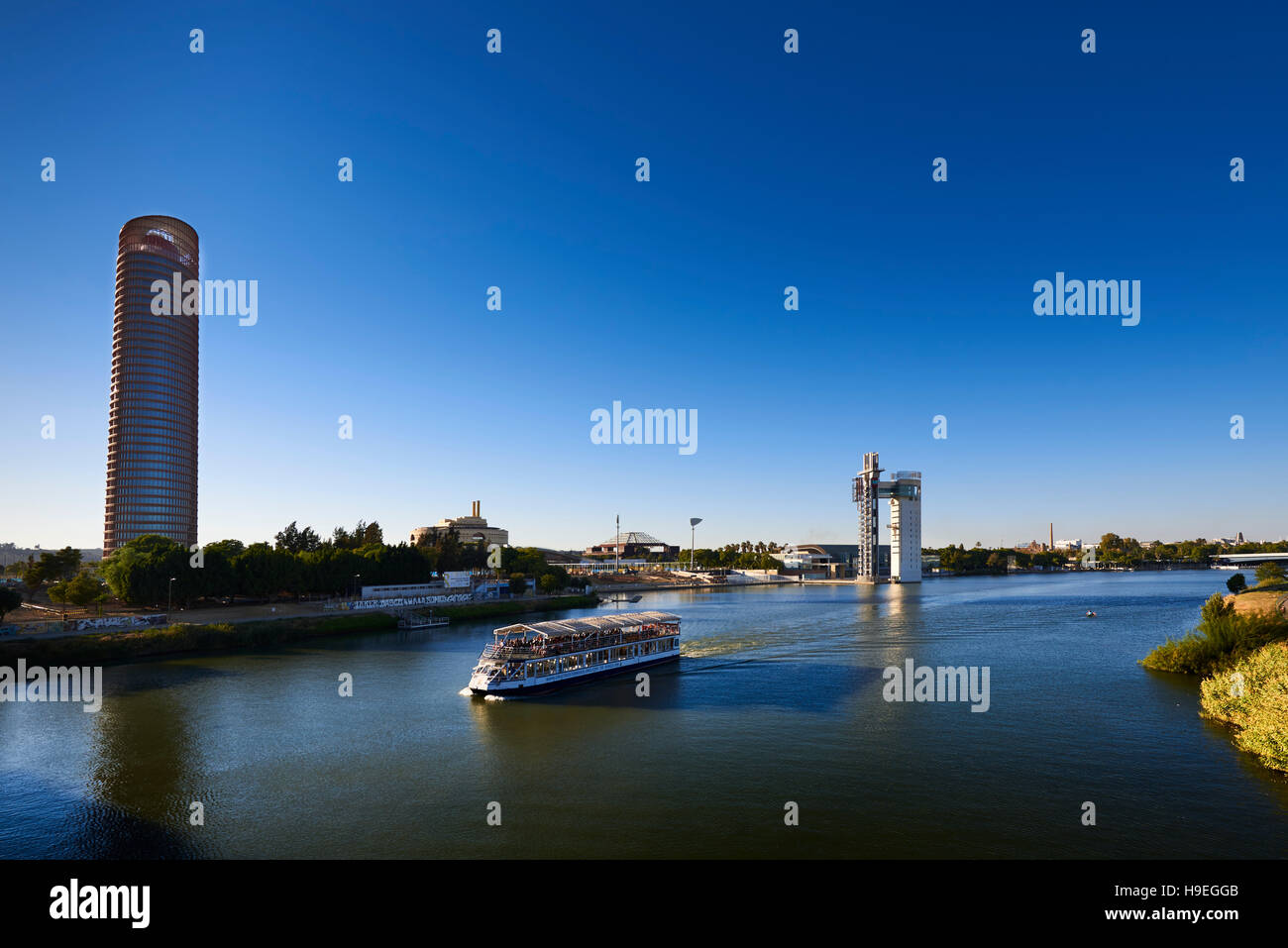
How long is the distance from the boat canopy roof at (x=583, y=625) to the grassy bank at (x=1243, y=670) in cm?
3553

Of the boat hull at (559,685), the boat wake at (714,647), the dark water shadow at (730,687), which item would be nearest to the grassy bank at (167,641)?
the boat hull at (559,685)

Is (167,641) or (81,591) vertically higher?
(81,591)

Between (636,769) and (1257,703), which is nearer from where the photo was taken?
(636,769)

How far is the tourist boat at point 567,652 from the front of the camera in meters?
44.1

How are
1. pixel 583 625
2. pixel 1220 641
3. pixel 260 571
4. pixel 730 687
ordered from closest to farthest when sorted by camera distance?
pixel 1220 641, pixel 730 687, pixel 583 625, pixel 260 571

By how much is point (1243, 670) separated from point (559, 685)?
126 feet

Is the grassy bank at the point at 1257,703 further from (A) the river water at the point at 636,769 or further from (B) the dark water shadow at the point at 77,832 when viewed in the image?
(B) the dark water shadow at the point at 77,832

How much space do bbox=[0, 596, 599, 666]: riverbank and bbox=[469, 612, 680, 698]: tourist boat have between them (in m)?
30.8

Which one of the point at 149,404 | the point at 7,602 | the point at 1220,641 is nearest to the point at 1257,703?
the point at 1220,641

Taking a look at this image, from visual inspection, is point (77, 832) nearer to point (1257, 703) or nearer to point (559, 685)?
point (559, 685)

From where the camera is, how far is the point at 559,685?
46125 mm

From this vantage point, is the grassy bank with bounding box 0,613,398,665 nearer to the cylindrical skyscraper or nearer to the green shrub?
the green shrub

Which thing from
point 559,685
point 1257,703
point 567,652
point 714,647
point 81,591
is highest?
point 81,591
